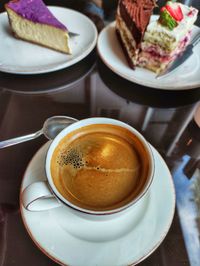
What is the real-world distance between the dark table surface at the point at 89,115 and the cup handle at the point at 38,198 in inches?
5.2

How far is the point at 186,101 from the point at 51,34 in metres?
0.66

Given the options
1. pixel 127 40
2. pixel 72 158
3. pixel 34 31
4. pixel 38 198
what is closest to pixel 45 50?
pixel 34 31

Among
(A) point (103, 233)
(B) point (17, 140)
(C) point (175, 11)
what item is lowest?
(B) point (17, 140)

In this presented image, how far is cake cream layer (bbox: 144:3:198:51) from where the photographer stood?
103 cm

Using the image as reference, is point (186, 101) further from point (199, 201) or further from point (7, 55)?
point (7, 55)

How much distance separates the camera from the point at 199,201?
28.7 inches

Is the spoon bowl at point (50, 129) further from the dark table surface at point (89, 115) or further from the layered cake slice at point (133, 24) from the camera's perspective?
the layered cake slice at point (133, 24)

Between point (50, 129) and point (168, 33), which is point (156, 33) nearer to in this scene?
point (168, 33)

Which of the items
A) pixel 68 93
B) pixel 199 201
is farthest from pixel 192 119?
pixel 68 93

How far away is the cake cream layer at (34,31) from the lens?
3.93 feet

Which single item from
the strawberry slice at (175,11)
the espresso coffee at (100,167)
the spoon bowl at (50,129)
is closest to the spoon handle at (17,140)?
the spoon bowl at (50,129)

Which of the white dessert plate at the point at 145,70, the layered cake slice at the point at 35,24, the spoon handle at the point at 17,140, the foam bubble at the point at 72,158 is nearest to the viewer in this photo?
the foam bubble at the point at 72,158

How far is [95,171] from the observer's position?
2.06ft

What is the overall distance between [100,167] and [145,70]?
596mm
